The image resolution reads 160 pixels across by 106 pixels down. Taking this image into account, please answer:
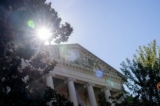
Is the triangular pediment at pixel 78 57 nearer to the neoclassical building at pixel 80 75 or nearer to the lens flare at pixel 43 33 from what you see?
the neoclassical building at pixel 80 75

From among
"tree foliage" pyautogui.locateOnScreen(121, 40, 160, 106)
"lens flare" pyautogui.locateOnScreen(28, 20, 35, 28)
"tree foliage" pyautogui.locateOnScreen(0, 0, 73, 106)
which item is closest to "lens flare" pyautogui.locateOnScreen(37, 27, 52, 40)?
"tree foliage" pyautogui.locateOnScreen(0, 0, 73, 106)

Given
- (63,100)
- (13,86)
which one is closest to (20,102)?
(13,86)

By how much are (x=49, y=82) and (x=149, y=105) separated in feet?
28.6

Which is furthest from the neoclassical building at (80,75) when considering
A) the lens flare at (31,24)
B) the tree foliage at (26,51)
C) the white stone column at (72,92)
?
the lens flare at (31,24)

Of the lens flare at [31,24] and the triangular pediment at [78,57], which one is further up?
the triangular pediment at [78,57]

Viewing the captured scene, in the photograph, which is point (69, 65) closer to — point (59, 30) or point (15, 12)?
point (59, 30)

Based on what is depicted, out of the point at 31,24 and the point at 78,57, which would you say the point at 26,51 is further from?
the point at 78,57

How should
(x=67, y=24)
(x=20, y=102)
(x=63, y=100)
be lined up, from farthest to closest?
(x=67, y=24) → (x=63, y=100) → (x=20, y=102)

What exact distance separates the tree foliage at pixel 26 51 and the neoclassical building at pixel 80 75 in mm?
8807

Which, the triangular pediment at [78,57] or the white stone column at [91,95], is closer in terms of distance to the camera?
the triangular pediment at [78,57]

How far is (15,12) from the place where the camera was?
1112 centimetres

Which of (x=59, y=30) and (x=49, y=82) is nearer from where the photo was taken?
(x=59, y=30)

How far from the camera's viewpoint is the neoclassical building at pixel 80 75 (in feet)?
72.0

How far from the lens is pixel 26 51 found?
10391 millimetres
